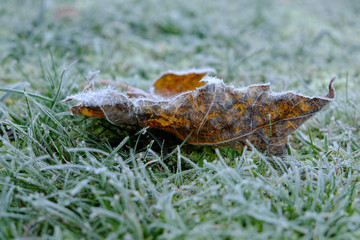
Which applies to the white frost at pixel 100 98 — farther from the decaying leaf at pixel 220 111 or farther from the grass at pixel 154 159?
the grass at pixel 154 159

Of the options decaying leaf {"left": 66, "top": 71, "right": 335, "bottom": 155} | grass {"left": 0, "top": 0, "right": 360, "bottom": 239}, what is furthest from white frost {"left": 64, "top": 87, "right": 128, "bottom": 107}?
grass {"left": 0, "top": 0, "right": 360, "bottom": 239}

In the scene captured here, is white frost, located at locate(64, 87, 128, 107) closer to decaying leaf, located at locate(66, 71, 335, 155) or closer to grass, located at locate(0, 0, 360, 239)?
decaying leaf, located at locate(66, 71, 335, 155)

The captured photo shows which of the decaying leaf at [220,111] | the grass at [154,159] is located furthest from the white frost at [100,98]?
the grass at [154,159]

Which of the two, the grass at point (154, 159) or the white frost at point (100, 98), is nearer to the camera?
the grass at point (154, 159)

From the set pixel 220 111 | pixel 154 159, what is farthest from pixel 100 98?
pixel 220 111

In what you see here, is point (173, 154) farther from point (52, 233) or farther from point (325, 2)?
point (325, 2)

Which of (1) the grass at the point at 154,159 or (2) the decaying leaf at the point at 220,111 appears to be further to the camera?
(2) the decaying leaf at the point at 220,111
